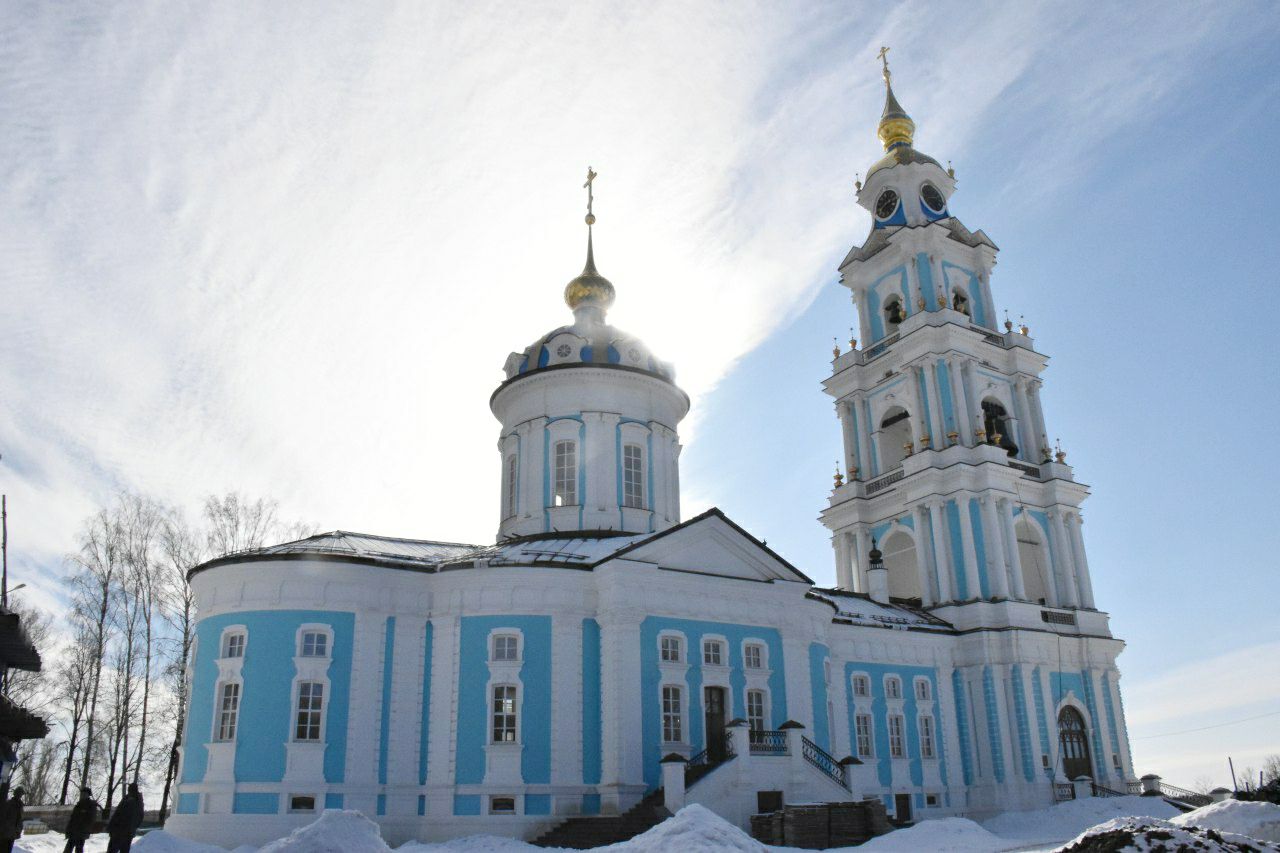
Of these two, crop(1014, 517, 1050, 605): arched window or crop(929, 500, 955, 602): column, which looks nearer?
crop(929, 500, 955, 602): column

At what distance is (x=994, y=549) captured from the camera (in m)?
30.7

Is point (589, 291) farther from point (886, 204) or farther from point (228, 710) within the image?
point (228, 710)

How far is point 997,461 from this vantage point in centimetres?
3136

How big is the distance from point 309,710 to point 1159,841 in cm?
1805

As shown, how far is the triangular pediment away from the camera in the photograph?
2294 cm

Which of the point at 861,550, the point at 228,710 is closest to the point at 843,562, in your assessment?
the point at 861,550

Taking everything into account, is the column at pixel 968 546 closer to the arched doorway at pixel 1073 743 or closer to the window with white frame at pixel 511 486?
the arched doorway at pixel 1073 743

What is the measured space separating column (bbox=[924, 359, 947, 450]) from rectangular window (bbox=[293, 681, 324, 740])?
21124mm

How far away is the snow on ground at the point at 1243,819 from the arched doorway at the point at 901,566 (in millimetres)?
24912

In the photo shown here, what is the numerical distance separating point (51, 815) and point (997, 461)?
29177 millimetres

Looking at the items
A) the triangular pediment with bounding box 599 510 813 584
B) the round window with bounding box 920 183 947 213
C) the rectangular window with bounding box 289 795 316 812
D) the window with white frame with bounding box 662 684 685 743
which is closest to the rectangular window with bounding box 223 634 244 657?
the rectangular window with bounding box 289 795 316 812

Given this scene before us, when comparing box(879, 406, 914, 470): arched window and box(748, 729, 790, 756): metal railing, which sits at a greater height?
box(879, 406, 914, 470): arched window

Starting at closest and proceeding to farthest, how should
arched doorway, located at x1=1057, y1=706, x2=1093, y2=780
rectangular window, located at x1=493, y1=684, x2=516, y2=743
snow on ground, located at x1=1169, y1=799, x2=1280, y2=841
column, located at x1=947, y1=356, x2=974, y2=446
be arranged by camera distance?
snow on ground, located at x1=1169, y1=799, x2=1280, y2=841, rectangular window, located at x1=493, y1=684, x2=516, y2=743, arched doorway, located at x1=1057, y1=706, x2=1093, y2=780, column, located at x1=947, y1=356, x2=974, y2=446

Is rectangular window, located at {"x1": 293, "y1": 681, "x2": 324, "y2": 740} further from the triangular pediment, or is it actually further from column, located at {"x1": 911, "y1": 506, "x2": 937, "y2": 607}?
column, located at {"x1": 911, "y1": 506, "x2": 937, "y2": 607}
